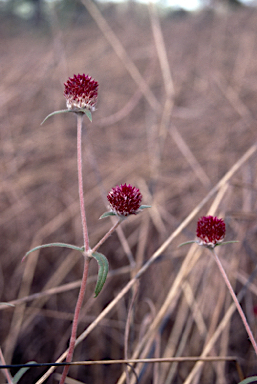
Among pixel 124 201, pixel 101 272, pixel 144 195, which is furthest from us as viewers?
pixel 144 195

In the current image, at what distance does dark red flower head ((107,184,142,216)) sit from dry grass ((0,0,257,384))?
14.3 inches

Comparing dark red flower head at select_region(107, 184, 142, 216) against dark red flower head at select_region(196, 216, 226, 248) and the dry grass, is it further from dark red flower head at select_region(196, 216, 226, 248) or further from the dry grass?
the dry grass

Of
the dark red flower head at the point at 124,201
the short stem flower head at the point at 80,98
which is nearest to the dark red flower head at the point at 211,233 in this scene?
the dark red flower head at the point at 124,201

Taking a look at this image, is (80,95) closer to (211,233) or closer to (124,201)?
(124,201)

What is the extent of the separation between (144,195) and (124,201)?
132 cm

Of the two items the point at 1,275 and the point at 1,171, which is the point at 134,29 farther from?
the point at 1,275

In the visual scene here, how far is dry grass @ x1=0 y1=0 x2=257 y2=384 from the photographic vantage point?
5.52 feet

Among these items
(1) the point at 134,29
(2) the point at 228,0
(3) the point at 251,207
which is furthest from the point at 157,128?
(2) the point at 228,0

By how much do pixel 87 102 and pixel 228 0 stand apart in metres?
5.70

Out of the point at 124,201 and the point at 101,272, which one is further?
the point at 124,201

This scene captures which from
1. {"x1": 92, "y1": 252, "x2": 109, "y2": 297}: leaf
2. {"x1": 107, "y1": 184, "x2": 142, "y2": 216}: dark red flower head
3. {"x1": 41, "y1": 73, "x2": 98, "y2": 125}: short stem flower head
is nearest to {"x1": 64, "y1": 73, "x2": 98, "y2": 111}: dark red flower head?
{"x1": 41, "y1": 73, "x2": 98, "y2": 125}: short stem flower head

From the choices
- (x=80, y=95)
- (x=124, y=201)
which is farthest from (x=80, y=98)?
(x=124, y=201)

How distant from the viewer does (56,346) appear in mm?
2008

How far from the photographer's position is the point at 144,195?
2.19m
